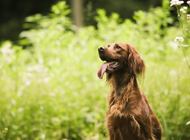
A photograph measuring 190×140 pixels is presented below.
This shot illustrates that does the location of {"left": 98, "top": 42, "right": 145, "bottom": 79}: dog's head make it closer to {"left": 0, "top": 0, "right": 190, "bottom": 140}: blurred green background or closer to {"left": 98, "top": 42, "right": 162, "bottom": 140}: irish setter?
{"left": 98, "top": 42, "right": 162, "bottom": 140}: irish setter

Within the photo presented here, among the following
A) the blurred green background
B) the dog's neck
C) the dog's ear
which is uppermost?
the dog's ear

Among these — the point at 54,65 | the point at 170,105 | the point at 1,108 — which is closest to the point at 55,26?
the point at 54,65

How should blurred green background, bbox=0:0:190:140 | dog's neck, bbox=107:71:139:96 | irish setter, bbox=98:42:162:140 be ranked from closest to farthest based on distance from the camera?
irish setter, bbox=98:42:162:140, dog's neck, bbox=107:71:139:96, blurred green background, bbox=0:0:190:140

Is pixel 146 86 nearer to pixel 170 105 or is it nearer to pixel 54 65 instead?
pixel 170 105

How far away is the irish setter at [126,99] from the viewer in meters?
2.13

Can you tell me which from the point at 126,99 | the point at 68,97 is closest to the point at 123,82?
the point at 126,99

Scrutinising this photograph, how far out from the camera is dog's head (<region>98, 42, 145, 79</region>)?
2.27m

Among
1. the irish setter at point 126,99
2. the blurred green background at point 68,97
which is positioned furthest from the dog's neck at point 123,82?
the blurred green background at point 68,97

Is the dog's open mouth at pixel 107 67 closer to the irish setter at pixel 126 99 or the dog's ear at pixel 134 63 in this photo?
the irish setter at pixel 126 99

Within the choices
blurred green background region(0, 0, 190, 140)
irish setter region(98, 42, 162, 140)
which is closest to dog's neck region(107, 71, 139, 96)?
irish setter region(98, 42, 162, 140)

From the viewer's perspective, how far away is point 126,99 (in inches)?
85.9

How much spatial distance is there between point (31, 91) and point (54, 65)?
2.62 feet

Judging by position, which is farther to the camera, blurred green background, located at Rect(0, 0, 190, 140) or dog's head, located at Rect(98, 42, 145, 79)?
blurred green background, located at Rect(0, 0, 190, 140)

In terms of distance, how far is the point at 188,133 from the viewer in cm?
325
